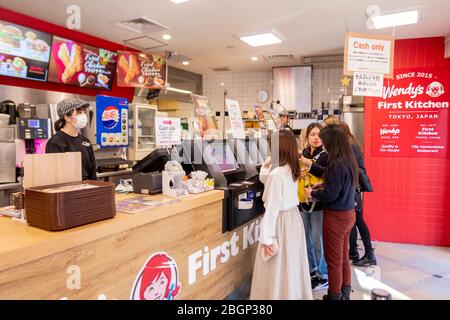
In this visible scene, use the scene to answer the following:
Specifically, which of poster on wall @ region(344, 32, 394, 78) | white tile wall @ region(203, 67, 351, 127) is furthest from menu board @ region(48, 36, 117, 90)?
poster on wall @ region(344, 32, 394, 78)

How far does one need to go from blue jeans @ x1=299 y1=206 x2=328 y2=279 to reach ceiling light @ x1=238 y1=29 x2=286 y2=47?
2.96 meters

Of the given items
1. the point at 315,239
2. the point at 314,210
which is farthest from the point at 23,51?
the point at 315,239

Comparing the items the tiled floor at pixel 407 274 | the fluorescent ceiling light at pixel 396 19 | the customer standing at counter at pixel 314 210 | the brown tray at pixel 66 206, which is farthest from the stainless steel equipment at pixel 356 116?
the brown tray at pixel 66 206

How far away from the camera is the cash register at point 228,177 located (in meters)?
2.72

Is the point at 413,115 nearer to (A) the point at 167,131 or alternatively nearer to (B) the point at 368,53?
(B) the point at 368,53

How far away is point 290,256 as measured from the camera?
245 cm

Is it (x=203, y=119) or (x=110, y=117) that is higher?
(x=110, y=117)

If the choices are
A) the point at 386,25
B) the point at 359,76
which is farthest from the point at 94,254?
the point at 386,25

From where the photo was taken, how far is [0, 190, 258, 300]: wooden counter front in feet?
4.42

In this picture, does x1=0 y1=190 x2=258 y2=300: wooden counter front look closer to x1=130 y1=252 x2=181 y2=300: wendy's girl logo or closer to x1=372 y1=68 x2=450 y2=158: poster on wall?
x1=130 y1=252 x2=181 y2=300: wendy's girl logo

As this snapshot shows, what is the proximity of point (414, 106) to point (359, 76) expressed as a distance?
199cm

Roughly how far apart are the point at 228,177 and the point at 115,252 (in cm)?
140

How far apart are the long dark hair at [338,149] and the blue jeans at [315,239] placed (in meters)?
0.80

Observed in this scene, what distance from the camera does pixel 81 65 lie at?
555 cm
